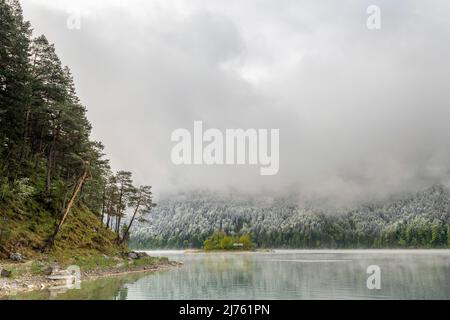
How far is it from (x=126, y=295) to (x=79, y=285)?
8386mm

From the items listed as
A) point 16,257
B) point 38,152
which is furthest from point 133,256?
point 16,257

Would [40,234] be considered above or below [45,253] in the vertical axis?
above

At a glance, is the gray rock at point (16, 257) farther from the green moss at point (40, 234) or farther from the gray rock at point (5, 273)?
the gray rock at point (5, 273)

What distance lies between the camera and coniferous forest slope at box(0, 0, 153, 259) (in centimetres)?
4034

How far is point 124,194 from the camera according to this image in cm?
6962

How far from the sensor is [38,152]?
56.3m

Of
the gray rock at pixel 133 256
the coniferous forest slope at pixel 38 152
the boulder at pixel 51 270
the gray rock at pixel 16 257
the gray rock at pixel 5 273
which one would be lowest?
the gray rock at pixel 133 256

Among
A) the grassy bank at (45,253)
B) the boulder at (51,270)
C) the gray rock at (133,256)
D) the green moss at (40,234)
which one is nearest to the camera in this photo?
the grassy bank at (45,253)

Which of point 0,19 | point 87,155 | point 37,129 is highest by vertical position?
point 0,19

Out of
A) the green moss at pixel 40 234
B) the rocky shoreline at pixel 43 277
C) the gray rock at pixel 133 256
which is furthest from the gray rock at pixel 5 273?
the gray rock at pixel 133 256

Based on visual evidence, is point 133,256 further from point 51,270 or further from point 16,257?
point 16,257

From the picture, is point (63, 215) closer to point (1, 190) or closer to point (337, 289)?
point (1, 190)

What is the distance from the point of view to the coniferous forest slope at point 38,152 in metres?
40.3

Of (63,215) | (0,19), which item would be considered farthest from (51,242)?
(0,19)
